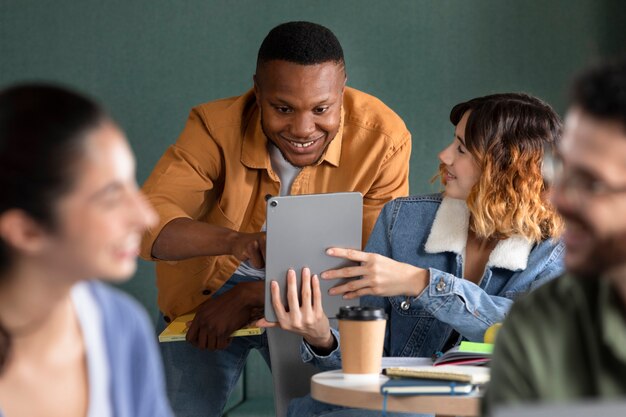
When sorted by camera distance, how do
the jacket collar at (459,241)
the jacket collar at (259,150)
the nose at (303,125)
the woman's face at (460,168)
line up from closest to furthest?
the jacket collar at (459,241)
the woman's face at (460,168)
the nose at (303,125)
the jacket collar at (259,150)

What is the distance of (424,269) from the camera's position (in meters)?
2.48

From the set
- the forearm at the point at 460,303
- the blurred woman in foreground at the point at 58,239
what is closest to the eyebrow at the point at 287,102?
the forearm at the point at 460,303

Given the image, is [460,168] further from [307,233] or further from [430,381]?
[430,381]

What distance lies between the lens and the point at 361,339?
2.13 metres

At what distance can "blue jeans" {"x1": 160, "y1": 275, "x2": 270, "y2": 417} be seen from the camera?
2969mm

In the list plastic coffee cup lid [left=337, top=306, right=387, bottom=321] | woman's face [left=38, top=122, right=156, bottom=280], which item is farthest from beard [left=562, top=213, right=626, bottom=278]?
plastic coffee cup lid [left=337, top=306, right=387, bottom=321]

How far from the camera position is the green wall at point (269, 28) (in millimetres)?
4094

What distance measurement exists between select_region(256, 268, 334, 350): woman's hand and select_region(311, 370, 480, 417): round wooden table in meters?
0.28

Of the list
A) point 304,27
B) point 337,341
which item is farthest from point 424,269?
point 304,27

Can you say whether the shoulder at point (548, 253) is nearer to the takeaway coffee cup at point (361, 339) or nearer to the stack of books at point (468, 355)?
the stack of books at point (468, 355)

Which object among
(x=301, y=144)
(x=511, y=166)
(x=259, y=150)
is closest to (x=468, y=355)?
(x=511, y=166)

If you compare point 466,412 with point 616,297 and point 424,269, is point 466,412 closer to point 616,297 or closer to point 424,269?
point 424,269

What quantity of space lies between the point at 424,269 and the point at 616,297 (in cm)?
128

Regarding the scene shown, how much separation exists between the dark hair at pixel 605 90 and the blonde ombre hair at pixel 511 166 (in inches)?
54.5
